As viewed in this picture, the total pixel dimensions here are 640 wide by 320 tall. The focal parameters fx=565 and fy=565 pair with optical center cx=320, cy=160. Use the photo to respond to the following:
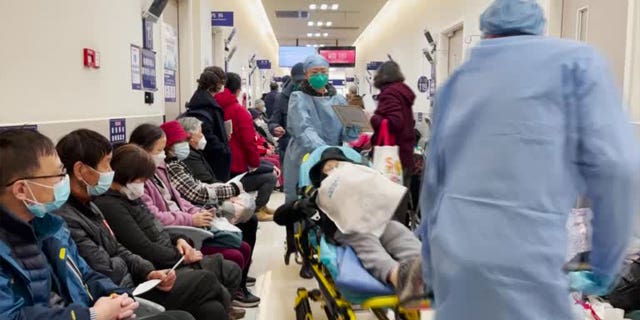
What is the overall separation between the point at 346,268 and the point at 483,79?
3.46 feet

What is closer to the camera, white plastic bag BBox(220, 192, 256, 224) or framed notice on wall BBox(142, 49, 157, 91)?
white plastic bag BBox(220, 192, 256, 224)

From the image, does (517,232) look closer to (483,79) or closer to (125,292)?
(483,79)

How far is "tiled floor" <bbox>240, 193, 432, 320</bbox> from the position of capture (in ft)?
11.4

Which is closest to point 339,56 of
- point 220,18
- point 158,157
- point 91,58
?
point 220,18

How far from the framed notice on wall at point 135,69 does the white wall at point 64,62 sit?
6cm

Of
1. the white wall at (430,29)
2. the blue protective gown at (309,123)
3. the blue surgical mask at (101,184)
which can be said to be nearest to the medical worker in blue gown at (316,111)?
the blue protective gown at (309,123)

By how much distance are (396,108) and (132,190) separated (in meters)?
2.19

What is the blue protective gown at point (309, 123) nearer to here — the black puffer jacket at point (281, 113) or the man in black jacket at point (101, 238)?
the black puffer jacket at point (281, 113)

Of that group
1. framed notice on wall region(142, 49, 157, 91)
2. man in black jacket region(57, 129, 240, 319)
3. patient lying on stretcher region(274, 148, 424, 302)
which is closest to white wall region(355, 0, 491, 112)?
framed notice on wall region(142, 49, 157, 91)

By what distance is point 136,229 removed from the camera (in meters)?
2.51

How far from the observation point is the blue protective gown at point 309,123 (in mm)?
3932

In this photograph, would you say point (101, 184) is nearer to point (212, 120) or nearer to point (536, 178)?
point (536, 178)

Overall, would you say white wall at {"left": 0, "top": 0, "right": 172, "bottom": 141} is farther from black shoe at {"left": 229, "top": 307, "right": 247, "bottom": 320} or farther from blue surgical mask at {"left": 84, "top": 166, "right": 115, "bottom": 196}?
black shoe at {"left": 229, "top": 307, "right": 247, "bottom": 320}

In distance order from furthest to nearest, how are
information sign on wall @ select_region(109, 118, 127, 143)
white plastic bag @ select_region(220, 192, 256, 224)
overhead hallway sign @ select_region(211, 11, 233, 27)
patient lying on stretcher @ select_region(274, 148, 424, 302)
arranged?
overhead hallway sign @ select_region(211, 11, 233, 27)
white plastic bag @ select_region(220, 192, 256, 224)
information sign on wall @ select_region(109, 118, 127, 143)
patient lying on stretcher @ select_region(274, 148, 424, 302)
